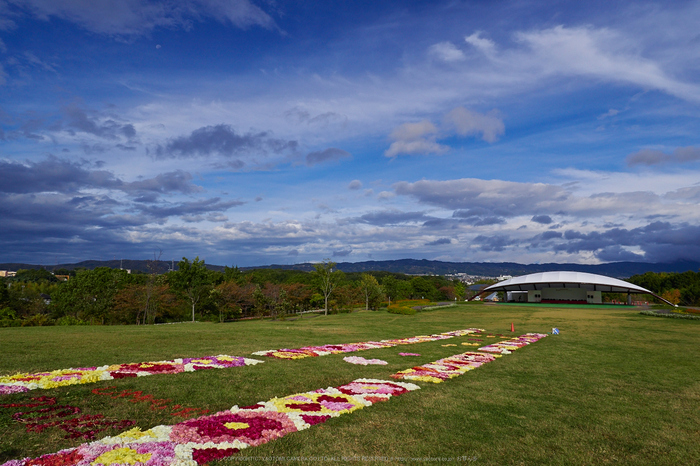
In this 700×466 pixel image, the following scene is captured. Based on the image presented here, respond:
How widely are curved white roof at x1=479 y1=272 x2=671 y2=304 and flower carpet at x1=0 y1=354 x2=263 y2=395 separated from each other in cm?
8277

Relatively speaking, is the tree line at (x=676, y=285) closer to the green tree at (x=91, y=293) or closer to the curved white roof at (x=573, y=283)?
the curved white roof at (x=573, y=283)

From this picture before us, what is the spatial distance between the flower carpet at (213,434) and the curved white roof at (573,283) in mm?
83938

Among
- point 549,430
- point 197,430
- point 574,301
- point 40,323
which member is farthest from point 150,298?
point 574,301

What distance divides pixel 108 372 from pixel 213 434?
20.4 ft

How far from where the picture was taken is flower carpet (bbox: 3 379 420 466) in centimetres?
565

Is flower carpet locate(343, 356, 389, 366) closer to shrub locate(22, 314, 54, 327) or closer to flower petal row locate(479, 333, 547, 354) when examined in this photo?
flower petal row locate(479, 333, 547, 354)

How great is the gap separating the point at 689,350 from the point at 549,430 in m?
20.3

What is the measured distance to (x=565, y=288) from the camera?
89000 mm

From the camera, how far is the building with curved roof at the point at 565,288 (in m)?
78.6

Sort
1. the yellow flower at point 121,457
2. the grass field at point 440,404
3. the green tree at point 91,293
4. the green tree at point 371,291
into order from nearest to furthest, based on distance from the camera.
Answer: the yellow flower at point 121,457 < the grass field at point 440,404 < the green tree at point 91,293 < the green tree at point 371,291

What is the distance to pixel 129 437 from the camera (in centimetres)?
652

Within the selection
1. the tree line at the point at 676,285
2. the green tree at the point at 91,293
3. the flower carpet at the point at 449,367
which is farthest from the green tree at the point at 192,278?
the tree line at the point at 676,285

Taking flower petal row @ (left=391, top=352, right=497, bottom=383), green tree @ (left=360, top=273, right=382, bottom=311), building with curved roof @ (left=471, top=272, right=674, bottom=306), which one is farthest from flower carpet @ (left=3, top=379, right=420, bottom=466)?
building with curved roof @ (left=471, top=272, right=674, bottom=306)

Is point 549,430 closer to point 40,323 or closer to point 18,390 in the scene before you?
point 18,390
